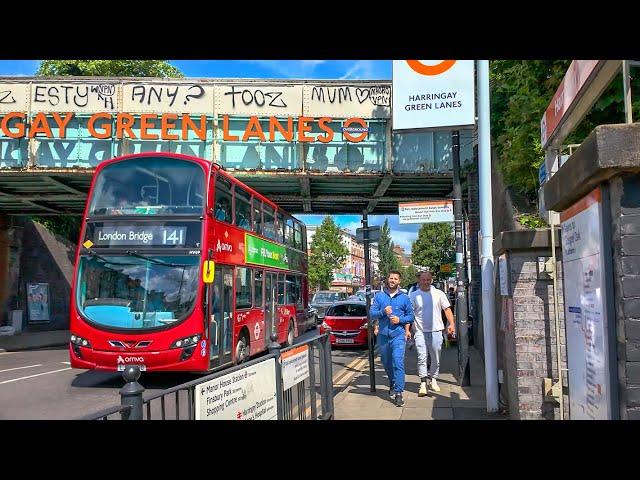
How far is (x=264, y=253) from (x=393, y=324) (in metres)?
6.71

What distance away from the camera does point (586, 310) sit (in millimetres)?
3275

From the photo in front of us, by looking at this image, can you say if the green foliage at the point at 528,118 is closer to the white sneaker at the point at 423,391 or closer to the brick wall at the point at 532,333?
the brick wall at the point at 532,333

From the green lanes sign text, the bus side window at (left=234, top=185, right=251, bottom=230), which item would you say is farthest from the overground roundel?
the green lanes sign text

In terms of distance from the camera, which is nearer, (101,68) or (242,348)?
(242,348)

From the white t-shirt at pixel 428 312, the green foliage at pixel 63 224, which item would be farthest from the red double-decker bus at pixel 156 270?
the green foliage at pixel 63 224

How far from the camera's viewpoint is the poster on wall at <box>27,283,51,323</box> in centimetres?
2495

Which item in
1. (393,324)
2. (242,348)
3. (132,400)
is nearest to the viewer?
(132,400)

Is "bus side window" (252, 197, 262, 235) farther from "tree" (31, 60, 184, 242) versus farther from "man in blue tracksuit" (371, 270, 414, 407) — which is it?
"tree" (31, 60, 184, 242)

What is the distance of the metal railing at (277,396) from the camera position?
3.10 metres

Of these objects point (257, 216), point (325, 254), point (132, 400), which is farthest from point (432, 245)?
point (132, 400)

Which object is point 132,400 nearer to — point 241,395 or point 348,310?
point 241,395

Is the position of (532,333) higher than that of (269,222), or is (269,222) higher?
(269,222)
